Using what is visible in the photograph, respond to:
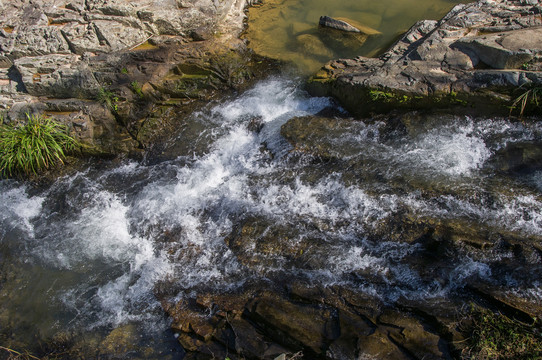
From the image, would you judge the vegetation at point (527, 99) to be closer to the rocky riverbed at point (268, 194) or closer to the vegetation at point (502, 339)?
the rocky riverbed at point (268, 194)

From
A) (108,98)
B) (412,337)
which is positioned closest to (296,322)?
(412,337)

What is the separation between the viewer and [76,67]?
8.30 metres

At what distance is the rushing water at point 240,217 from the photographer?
5105 millimetres

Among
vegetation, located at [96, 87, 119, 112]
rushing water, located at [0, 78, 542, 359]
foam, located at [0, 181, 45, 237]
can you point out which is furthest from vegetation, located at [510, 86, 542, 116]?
foam, located at [0, 181, 45, 237]

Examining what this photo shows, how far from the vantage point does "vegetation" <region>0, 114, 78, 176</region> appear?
7.20 meters

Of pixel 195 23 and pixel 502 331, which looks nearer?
pixel 502 331

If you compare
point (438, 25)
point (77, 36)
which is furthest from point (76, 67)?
point (438, 25)

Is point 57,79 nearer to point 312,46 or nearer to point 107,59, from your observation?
point 107,59

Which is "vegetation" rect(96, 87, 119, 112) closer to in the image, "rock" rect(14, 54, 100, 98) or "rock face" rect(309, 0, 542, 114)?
"rock" rect(14, 54, 100, 98)

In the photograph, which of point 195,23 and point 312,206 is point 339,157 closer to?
point 312,206

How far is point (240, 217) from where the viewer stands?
6164 millimetres

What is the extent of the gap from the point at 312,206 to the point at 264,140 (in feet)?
7.01

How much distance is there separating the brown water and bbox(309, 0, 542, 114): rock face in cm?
111

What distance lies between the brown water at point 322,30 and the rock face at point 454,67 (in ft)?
3.64
